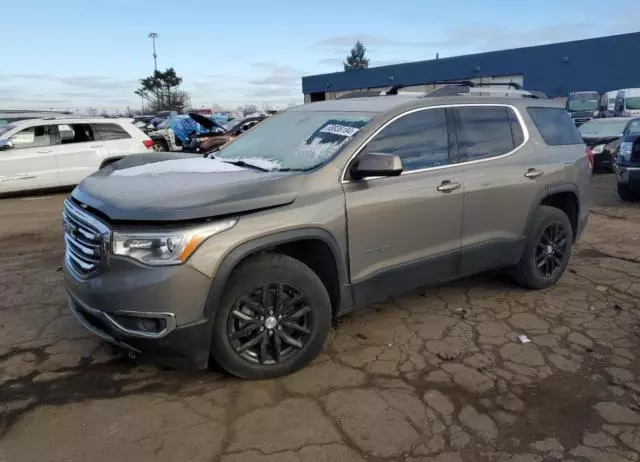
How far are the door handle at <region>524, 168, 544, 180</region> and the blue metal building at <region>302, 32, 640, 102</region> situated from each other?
1271 inches

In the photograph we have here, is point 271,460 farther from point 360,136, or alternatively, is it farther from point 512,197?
point 512,197

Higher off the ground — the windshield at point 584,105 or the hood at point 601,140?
the windshield at point 584,105

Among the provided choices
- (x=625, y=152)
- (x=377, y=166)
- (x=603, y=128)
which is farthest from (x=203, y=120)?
(x=377, y=166)

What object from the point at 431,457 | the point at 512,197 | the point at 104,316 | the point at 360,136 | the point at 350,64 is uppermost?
the point at 350,64

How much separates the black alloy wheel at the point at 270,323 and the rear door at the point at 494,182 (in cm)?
157

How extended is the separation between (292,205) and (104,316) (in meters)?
1.26

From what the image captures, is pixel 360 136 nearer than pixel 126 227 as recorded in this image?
No

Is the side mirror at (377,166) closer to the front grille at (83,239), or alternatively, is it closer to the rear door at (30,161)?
the front grille at (83,239)

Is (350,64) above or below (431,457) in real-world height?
above

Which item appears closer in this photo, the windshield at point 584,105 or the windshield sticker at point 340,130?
the windshield sticker at point 340,130

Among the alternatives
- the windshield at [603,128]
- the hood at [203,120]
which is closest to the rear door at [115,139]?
the hood at [203,120]

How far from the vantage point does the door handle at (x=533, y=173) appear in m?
4.67

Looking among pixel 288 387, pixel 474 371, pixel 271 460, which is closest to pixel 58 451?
pixel 271 460

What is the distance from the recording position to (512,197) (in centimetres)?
455
